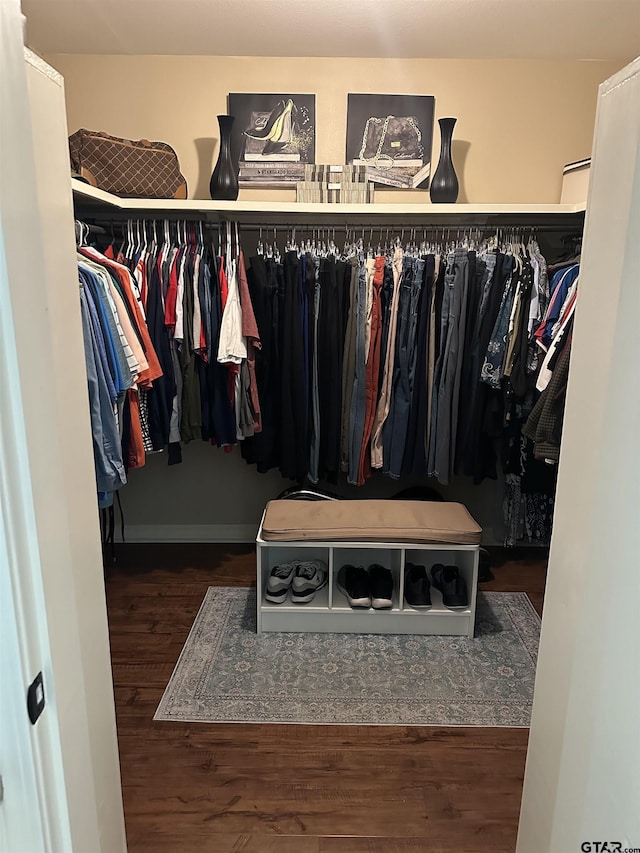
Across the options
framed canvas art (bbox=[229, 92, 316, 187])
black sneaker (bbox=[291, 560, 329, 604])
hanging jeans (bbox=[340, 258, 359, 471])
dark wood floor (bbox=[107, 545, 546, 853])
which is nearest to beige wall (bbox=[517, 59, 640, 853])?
dark wood floor (bbox=[107, 545, 546, 853])

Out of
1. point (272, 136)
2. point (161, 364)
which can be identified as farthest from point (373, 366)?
point (272, 136)

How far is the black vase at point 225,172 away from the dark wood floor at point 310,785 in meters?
2.04

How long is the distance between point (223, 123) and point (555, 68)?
160cm

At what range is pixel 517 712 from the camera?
202 cm

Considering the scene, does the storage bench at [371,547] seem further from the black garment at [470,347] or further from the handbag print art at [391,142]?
the handbag print art at [391,142]

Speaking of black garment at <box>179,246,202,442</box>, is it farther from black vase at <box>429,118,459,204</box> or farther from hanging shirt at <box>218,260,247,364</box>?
black vase at <box>429,118,459,204</box>

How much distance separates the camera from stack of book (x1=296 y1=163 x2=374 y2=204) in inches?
108

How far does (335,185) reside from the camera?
9.02ft

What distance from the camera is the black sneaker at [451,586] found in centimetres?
243

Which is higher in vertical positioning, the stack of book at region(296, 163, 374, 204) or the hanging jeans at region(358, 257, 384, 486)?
the stack of book at region(296, 163, 374, 204)

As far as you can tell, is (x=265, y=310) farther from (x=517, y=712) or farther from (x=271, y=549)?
(x=517, y=712)

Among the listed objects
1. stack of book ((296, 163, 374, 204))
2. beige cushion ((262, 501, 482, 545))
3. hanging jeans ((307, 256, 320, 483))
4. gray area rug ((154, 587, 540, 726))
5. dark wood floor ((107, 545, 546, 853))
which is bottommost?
dark wood floor ((107, 545, 546, 853))

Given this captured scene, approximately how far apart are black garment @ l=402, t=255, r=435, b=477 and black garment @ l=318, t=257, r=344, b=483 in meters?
0.34

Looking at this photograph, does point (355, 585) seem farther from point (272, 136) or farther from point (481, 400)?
point (272, 136)
